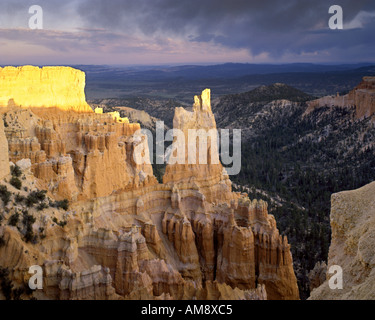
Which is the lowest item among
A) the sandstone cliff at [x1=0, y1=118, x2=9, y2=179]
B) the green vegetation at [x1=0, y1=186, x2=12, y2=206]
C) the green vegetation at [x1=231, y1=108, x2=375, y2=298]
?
the green vegetation at [x1=231, y1=108, x2=375, y2=298]

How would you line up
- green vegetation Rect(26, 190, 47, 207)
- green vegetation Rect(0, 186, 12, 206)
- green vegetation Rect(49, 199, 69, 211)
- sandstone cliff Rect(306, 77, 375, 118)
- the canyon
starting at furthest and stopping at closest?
sandstone cliff Rect(306, 77, 375, 118) < green vegetation Rect(49, 199, 69, 211) < green vegetation Rect(26, 190, 47, 207) < green vegetation Rect(0, 186, 12, 206) < the canyon

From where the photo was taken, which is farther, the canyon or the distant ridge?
the distant ridge

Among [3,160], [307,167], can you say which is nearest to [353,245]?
Result: [3,160]

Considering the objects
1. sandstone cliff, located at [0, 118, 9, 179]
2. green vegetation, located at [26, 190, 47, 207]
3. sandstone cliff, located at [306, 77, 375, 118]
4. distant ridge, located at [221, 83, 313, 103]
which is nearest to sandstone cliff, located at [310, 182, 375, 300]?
green vegetation, located at [26, 190, 47, 207]

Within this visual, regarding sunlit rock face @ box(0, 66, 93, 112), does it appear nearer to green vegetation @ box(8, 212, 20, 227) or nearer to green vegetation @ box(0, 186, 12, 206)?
green vegetation @ box(0, 186, 12, 206)

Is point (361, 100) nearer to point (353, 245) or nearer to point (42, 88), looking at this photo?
point (42, 88)

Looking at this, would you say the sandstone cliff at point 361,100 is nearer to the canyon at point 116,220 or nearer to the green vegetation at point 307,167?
the green vegetation at point 307,167
